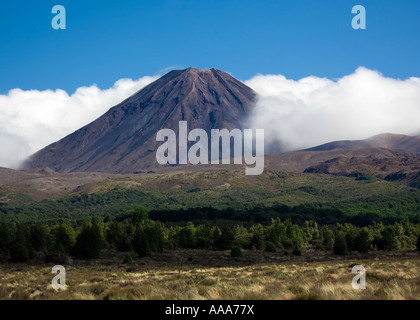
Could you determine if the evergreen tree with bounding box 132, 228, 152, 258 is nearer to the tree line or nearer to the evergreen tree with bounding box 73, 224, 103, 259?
the tree line

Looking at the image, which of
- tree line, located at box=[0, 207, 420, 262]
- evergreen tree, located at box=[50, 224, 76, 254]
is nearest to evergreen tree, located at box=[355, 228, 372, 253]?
tree line, located at box=[0, 207, 420, 262]

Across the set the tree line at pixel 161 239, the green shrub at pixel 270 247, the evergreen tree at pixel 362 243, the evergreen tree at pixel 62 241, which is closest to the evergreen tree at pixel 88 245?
the tree line at pixel 161 239

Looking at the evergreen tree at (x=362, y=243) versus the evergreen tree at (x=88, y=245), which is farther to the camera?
the evergreen tree at (x=362, y=243)

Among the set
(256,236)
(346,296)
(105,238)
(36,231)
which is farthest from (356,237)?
(346,296)

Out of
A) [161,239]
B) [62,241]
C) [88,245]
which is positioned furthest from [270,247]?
[62,241]

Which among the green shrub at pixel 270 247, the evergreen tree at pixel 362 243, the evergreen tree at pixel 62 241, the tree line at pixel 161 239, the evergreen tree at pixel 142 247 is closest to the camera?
the tree line at pixel 161 239

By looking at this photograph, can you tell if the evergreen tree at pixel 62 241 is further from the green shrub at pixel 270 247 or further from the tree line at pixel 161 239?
the green shrub at pixel 270 247

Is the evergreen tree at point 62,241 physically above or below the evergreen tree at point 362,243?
above

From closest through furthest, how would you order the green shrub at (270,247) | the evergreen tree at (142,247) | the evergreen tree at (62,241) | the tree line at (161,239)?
the tree line at (161,239) → the evergreen tree at (142,247) → the evergreen tree at (62,241) → the green shrub at (270,247)
